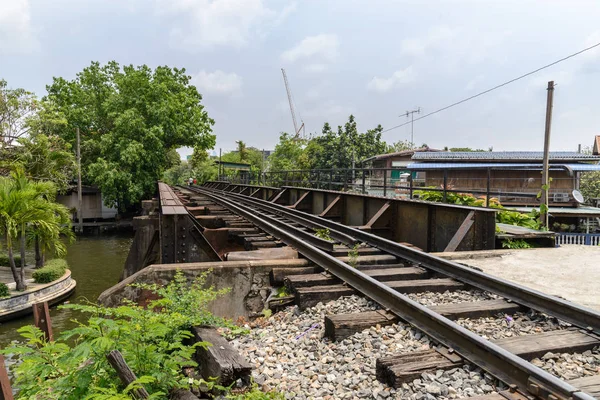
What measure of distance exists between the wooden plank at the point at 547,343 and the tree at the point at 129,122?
123ft

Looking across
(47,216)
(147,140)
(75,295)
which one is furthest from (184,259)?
(147,140)

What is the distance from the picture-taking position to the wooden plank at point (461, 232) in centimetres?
636

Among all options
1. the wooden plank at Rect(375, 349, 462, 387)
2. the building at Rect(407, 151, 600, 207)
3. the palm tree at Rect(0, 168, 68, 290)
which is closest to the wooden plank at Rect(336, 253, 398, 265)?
the wooden plank at Rect(375, 349, 462, 387)

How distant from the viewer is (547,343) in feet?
9.27

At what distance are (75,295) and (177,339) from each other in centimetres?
2348

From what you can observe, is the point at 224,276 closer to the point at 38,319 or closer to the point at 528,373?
the point at 38,319

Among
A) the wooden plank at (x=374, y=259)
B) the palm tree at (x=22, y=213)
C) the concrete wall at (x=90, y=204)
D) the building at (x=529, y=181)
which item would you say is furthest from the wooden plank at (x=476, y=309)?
the concrete wall at (x=90, y=204)

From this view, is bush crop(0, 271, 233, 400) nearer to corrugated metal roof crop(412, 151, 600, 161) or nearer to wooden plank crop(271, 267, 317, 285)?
wooden plank crop(271, 267, 317, 285)

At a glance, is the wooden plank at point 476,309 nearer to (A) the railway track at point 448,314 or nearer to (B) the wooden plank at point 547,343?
(A) the railway track at point 448,314

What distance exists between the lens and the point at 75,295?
2336 centimetres

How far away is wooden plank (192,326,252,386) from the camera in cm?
273

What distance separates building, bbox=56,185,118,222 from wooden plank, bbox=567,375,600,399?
5161 centimetres

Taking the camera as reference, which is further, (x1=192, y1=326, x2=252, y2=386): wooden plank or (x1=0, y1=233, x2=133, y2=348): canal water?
(x1=0, y1=233, x2=133, y2=348): canal water

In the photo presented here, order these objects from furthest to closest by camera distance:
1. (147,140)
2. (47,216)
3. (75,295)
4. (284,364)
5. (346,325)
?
(147,140), (75,295), (47,216), (346,325), (284,364)
